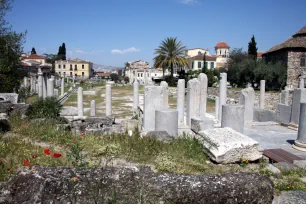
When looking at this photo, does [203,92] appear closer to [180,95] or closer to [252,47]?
[180,95]

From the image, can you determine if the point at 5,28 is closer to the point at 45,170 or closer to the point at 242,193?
the point at 45,170

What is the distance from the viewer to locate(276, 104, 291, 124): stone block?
13836 mm

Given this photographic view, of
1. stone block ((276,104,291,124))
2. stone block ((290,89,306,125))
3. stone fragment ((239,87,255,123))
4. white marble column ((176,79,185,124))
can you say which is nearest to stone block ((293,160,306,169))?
stone block ((290,89,306,125))

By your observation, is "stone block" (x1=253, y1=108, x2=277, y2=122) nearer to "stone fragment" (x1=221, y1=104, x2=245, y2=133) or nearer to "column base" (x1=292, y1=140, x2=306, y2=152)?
"column base" (x1=292, y1=140, x2=306, y2=152)

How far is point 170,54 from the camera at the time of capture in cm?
4744

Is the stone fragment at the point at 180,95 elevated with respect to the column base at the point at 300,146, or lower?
elevated

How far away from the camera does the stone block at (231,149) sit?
576 cm

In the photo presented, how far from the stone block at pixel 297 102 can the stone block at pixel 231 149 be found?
8240 mm

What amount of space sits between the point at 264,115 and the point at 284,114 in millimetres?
1279

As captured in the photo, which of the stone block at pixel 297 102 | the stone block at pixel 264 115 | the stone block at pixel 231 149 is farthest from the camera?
the stone block at pixel 264 115

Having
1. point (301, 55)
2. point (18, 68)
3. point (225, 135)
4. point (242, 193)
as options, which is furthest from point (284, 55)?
point (242, 193)

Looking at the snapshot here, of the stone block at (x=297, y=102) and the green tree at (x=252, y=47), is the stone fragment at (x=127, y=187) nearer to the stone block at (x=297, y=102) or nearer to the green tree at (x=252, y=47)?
→ the stone block at (x=297, y=102)

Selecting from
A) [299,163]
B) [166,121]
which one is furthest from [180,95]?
[299,163]

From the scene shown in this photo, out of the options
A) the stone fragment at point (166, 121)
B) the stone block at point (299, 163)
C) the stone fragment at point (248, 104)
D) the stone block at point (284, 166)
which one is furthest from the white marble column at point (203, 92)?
the stone block at point (284, 166)
